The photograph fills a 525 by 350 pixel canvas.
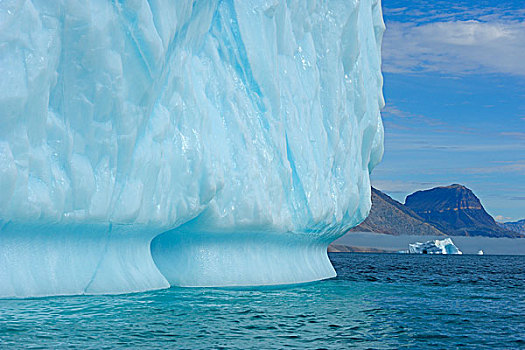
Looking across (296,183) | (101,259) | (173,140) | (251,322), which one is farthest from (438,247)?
(251,322)

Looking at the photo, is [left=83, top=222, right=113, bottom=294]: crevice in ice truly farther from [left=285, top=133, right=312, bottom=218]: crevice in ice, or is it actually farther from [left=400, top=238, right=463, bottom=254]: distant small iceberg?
[left=400, top=238, right=463, bottom=254]: distant small iceberg

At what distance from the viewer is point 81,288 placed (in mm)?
10328

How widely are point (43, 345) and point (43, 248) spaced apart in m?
3.20

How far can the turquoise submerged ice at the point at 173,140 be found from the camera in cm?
927

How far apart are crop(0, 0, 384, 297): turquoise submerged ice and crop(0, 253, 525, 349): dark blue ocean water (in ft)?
2.43

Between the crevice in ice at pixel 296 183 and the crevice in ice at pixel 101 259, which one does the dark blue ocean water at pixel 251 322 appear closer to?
the crevice in ice at pixel 101 259

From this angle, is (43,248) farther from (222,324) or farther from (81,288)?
(222,324)

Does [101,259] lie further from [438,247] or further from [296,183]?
[438,247]

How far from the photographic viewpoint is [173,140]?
1178cm

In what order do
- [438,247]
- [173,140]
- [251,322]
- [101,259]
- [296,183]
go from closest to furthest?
[251,322], [101,259], [173,140], [296,183], [438,247]

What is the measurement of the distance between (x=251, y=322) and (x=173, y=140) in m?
3.90

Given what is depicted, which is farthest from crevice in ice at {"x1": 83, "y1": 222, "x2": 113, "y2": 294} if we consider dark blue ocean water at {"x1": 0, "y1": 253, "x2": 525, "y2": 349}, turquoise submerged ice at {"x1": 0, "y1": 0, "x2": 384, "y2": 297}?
dark blue ocean water at {"x1": 0, "y1": 253, "x2": 525, "y2": 349}

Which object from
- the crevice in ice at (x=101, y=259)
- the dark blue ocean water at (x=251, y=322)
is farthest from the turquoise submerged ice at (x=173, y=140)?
the dark blue ocean water at (x=251, y=322)

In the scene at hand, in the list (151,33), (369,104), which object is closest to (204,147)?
(151,33)
